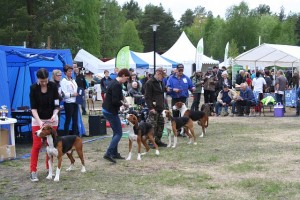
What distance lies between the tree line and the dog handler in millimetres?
18365

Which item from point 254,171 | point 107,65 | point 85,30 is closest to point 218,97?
point 254,171

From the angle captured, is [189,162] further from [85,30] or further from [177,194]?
[85,30]

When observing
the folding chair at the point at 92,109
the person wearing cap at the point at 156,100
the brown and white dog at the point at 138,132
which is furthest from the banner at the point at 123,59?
the brown and white dog at the point at 138,132

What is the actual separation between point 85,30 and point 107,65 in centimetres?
2119

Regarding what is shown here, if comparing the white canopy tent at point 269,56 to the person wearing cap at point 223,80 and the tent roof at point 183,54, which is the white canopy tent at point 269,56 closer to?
the person wearing cap at point 223,80

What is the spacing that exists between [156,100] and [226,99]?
→ 7709 millimetres

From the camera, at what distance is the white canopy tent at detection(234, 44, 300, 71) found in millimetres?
20481

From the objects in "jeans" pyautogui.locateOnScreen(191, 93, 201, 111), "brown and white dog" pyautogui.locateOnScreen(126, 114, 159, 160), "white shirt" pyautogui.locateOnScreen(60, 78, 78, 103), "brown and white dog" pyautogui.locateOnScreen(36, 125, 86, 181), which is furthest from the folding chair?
"brown and white dog" pyautogui.locateOnScreen(36, 125, 86, 181)

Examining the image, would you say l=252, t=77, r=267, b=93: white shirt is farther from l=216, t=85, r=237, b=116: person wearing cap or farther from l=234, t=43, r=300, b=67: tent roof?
l=234, t=43, r=300, b=67: tent roof

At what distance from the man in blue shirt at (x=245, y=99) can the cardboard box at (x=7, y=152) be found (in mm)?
9982

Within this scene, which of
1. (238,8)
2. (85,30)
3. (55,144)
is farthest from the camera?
(238,8)

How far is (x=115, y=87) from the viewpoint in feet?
25.1

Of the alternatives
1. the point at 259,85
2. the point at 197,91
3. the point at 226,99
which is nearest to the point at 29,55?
the point at 197,91

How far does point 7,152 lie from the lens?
27.8 ft
